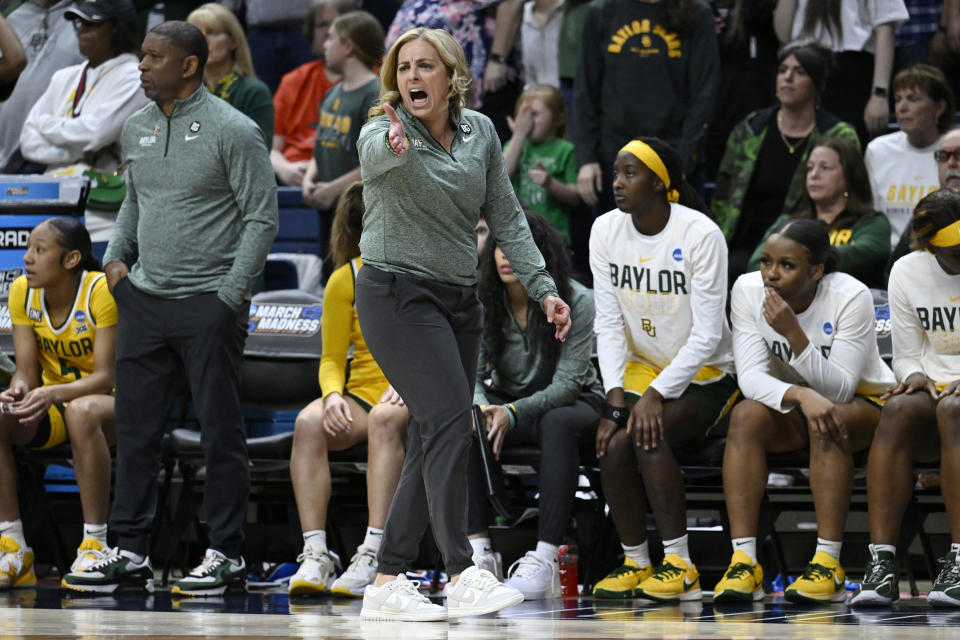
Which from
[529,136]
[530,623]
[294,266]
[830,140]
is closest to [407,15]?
[529,136]

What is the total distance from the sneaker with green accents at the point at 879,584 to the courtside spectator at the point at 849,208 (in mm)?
1729

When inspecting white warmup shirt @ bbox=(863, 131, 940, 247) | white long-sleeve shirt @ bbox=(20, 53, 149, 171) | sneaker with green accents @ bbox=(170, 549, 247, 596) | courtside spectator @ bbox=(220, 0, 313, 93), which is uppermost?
courtside spectator @ bbox=(220, 0, 313, 93)

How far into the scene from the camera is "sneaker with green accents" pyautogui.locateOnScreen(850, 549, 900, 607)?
5066mm

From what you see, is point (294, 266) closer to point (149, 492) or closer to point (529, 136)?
point (529, 136)

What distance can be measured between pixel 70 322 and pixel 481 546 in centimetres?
209

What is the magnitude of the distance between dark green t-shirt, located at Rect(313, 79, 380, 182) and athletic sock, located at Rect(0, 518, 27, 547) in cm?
267

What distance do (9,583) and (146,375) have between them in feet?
3.65

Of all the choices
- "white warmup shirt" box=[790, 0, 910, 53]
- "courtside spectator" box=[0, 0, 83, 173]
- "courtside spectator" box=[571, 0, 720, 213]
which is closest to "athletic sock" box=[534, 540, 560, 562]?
"courtside spectator" box=[571, 0, 720, 213]

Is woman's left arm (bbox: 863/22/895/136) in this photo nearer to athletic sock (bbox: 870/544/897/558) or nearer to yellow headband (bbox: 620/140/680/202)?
yellow headband (bbox: 620/140/680/202)

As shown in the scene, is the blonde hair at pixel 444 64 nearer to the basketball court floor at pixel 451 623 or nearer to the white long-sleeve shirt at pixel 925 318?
the basketball court floor at pixel 451 623

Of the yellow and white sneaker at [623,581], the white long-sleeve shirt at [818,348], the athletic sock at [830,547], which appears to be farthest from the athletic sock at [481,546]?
the athletic sock at [830,547]

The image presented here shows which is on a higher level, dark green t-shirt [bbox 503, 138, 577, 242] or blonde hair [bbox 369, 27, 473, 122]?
blonde hair [bbox 369, 27, 473, 122]

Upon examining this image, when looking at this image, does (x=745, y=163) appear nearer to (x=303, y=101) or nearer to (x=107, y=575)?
(x=303, y=101)

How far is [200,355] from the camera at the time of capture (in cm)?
564
